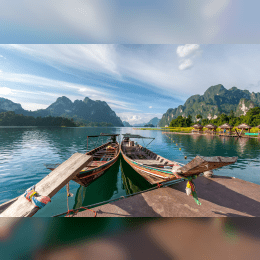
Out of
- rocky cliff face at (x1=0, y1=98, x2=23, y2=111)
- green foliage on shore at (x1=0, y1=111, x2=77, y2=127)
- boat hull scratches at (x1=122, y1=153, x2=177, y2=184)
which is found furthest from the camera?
rocky cliff face at (x1=0, y1=98, x2=23, y2=111)

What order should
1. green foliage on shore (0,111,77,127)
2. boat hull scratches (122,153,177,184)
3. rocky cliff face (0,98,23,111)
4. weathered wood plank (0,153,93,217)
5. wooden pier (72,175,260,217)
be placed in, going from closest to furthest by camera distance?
weathered wood plank (0,153,93,217)
wooden pier (72,175,260,217)
boat hull scratches (122,153,177,184)
green foliage on shore (0,111,77,127)
rocky cliff face (0,98,23,111)

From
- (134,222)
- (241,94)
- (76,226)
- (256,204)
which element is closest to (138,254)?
(134,222)

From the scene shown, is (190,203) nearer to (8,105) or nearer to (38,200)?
(38,200)

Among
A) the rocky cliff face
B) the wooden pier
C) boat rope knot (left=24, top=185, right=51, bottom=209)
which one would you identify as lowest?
the wooden pier

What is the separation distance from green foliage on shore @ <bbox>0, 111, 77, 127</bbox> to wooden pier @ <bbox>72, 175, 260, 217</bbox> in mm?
115453

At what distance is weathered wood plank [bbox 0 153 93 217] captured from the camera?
216cm

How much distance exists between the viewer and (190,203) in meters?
4.45

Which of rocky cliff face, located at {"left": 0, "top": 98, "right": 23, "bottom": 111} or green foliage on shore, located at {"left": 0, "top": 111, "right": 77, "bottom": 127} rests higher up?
rocky cliff face, located at {"left": 0, "top": 98, "right": 23, "bottom": 111}

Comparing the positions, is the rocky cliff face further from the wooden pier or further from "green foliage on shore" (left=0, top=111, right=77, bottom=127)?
the wooden pier

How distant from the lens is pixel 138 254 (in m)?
1.64

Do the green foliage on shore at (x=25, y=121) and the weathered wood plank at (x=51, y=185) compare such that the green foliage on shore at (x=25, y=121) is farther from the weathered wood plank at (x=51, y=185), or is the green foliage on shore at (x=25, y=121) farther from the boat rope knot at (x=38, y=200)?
the boat rope knot at (x=38, y=200)

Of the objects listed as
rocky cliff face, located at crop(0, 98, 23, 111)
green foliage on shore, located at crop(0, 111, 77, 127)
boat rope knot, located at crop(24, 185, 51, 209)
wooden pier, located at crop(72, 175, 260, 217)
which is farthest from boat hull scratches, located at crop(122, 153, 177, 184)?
rocky cliff face, located at crop(0, 98, 23, 111)

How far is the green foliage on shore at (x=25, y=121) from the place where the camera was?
269 feet

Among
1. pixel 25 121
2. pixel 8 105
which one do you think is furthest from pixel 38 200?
pixel 8 105
